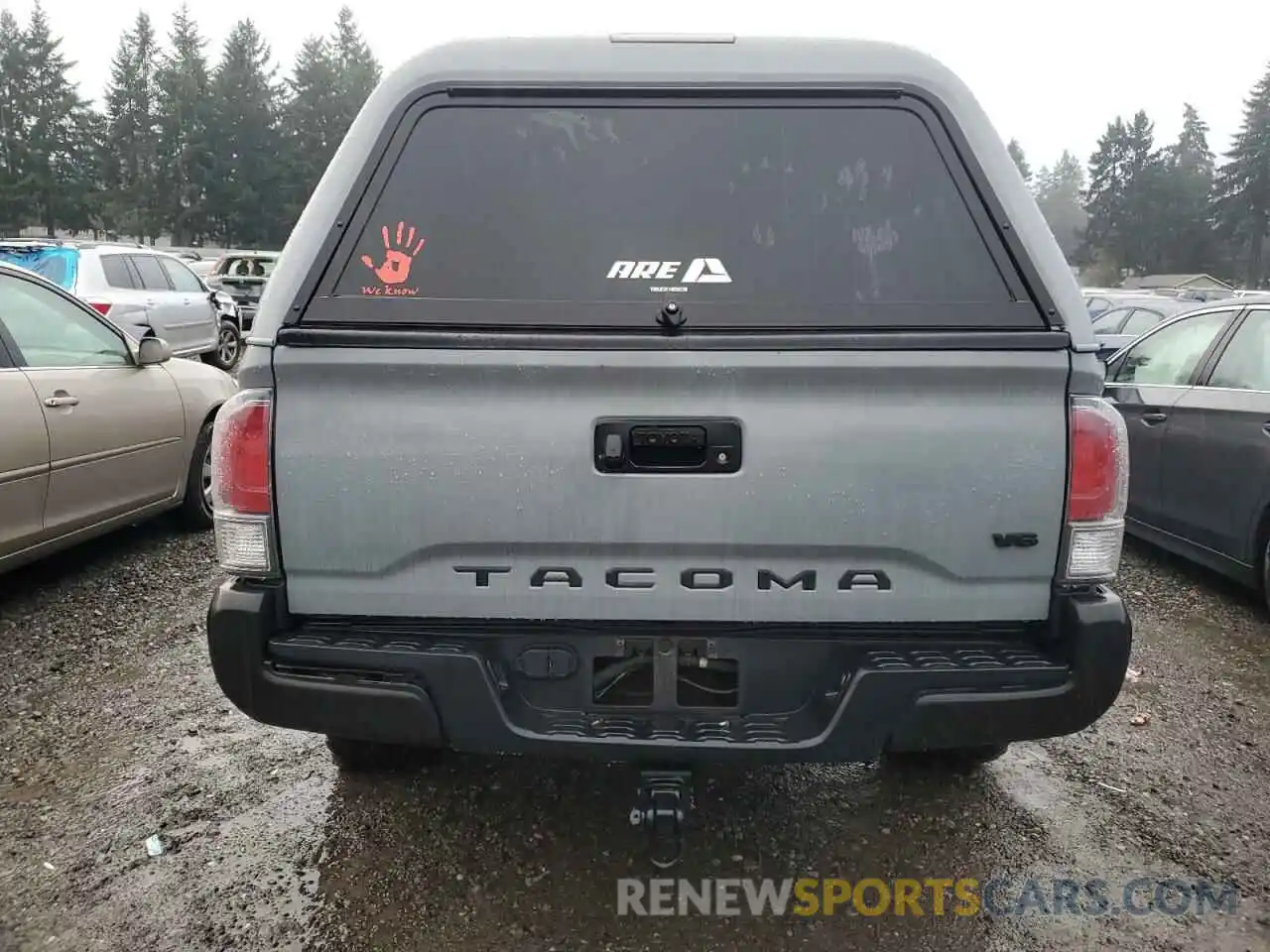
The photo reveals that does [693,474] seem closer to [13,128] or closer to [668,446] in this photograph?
[668,446]

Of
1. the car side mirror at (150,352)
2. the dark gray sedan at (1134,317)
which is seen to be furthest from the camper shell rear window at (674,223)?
the dark gray sedan at (1134,317)

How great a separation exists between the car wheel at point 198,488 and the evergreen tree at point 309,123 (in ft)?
204

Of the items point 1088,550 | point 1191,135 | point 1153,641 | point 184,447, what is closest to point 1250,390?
point 1153,641

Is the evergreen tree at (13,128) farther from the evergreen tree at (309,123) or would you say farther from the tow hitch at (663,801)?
the tow hitch at (663,801)

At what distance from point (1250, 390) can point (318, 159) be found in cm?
7048

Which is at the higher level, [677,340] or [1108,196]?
[1108,196]

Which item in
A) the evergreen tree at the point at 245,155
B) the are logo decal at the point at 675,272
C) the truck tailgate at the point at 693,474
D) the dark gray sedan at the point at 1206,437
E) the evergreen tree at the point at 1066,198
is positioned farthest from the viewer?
the evergreen tree at the point at 1066,198

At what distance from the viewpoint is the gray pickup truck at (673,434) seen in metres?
2.25

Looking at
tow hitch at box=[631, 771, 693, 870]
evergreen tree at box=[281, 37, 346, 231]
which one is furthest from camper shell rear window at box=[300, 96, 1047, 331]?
evergreen tree at box=[281, 37, 346, 231]

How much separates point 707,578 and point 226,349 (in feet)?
50.0

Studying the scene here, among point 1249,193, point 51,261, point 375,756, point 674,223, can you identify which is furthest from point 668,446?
point 1249,193

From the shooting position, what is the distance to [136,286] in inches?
485

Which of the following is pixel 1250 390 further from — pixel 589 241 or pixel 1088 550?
pixel 589 241

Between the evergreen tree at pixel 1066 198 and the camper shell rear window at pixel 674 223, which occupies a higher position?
the evergreen tree at pixel 1066 198
